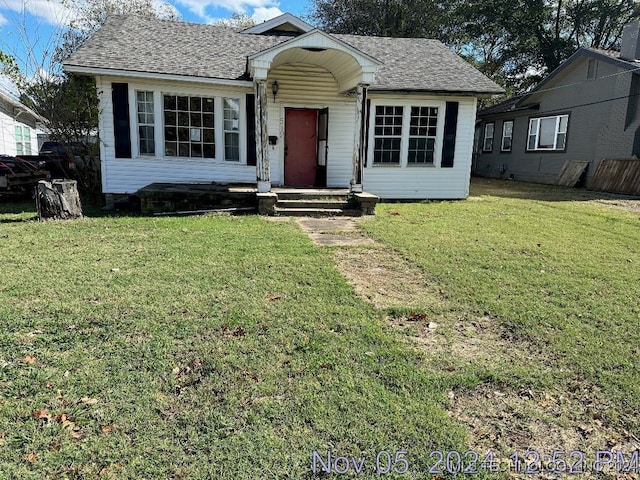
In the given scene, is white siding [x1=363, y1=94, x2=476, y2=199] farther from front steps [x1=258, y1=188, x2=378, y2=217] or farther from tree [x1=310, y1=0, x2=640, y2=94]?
tree [x1=310, y1=0, x2=640, y2=94]

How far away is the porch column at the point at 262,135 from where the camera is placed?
9352 mm

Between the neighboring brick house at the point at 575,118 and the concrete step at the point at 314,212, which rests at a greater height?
the neighboring brick house at the point at 575,118

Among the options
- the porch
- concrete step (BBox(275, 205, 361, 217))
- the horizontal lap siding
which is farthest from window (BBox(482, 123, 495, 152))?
concrete step (BBox(275, 205, 361, 217))

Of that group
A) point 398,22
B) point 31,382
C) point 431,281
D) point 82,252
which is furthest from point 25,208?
point 398,22

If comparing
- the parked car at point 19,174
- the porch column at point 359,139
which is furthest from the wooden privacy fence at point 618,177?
the parked car at point 19,174

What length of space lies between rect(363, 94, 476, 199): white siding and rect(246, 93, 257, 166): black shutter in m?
3.10

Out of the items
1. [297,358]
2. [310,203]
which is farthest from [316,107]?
[297,358]

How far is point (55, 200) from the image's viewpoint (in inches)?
325

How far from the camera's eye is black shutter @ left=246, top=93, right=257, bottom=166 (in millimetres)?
10961

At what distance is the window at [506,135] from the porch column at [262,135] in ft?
53.8

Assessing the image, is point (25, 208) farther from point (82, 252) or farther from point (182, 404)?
point (182, 404)

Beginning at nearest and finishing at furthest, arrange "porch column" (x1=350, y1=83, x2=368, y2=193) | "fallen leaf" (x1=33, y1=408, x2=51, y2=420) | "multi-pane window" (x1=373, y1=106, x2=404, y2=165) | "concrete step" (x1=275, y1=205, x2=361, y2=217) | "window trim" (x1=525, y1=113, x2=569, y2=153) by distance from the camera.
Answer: "fallen leaf" (x1=33, y1=408, x2=51, y2=420)
"concrete step" (x1=275, y1=205, x2=361, y2=217)
"porch column" (x1=350, y1=83, x2=368, y2=193)
"multi-pane window" (x1=373, y1=106, x2=404, y2=165)
"window trim" (x1=525, y1=113, x2=569, y2=153)

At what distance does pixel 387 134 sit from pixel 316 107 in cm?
206

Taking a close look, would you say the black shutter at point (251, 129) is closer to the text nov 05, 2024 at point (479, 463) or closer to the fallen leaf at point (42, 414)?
the fallen leaf at point (42, 414)
